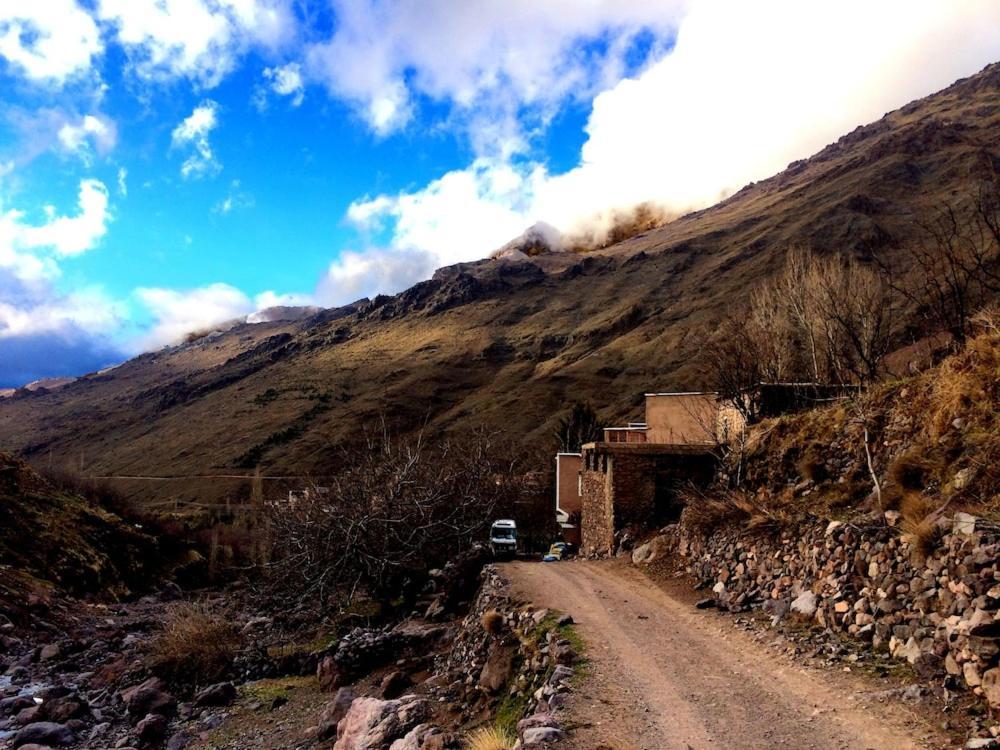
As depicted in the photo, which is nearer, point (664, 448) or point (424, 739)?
point (424, 739)

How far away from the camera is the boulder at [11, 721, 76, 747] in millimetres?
11836

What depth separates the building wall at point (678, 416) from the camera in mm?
24859

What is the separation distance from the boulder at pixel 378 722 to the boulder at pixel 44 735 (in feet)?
21.1

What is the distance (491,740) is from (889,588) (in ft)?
15.5

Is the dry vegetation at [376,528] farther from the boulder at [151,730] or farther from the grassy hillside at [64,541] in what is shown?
the grassy hillside at [64,541]

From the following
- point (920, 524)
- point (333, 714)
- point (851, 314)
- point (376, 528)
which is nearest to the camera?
point (920, 524)

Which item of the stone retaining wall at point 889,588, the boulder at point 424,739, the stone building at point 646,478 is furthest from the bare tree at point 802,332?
the boulder at point 424,739

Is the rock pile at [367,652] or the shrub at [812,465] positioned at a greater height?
the shrub at [812,465]

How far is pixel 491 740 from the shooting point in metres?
6.52

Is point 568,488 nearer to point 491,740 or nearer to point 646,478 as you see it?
point 646,478

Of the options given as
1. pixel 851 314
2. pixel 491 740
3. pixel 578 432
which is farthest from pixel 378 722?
pixel 578 432

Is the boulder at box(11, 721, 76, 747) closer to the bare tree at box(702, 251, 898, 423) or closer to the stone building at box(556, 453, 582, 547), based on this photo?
the bare tree at box(702, 251, 898, 423)

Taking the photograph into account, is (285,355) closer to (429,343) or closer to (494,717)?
(429,343)

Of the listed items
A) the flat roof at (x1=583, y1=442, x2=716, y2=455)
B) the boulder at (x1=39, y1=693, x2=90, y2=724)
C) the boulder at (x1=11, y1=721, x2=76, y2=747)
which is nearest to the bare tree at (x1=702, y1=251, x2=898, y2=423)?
the flat roof at (x1=583, y1=442, x2=716, y2=455)
